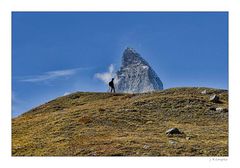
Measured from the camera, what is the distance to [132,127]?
44406mm

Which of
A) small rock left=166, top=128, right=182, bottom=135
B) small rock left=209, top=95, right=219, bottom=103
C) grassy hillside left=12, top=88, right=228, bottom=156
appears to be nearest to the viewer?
grassy hillside left=12, top=88, right=228, bottom=156

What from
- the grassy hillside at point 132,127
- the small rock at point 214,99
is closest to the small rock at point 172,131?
the grassy hillside at point 132,127

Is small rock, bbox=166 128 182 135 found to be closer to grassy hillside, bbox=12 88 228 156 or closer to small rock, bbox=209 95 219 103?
grassy hillside, bbox=12 88 228 156

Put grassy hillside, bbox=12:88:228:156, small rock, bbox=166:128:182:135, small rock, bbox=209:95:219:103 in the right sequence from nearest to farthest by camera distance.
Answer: grassy hillside, bbox=12:88:228:156 < small rock, bbox=166:128:182:135 < small rock, bbox=209:95:219:103

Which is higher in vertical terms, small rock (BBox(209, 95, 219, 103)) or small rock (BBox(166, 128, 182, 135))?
small rock (BBox(209, 95, 219, 103))

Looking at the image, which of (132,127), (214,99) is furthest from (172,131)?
(214,99)

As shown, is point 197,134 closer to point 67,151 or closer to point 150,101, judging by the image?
point 67,151

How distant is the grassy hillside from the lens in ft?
112

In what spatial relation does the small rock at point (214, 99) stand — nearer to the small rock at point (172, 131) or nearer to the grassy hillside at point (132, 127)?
the grassy hillside at point (132, 127)

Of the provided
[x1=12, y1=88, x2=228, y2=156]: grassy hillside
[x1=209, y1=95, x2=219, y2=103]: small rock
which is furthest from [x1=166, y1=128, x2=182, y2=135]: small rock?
[x1=209, y1=95, x2=219, y2=103]: small rock

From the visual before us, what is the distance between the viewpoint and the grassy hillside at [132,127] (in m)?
34.2
